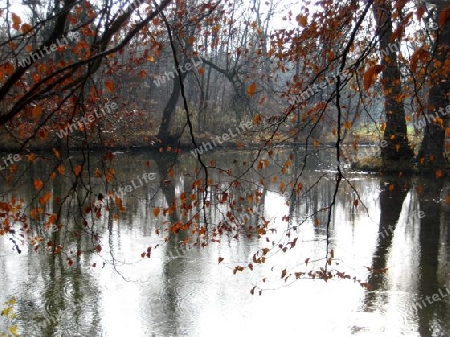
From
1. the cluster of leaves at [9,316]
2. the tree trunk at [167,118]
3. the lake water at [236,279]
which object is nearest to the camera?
the cluster of leaves at [9,316]

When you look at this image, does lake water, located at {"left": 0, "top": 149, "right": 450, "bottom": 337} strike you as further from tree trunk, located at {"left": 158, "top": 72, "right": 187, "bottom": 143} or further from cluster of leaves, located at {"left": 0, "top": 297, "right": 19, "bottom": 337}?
tree trunk, located at {"left": 158, "top": 72, "right": 187, "bottom": 143}

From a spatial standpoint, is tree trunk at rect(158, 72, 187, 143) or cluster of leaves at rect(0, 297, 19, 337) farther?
tree trunk at rect(158, 72, 187, 143)

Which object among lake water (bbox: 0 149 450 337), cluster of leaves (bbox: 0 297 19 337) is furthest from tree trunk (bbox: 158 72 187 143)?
cluster of leaves (bbox: 0 297 19 337)

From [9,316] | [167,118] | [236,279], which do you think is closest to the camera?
[9,316]

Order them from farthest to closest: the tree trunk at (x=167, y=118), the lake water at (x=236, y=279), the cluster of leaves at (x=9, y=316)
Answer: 1. the tree trunk at (x=167, y=118)
2. the lake water at (x=236, y=279)
3. the cluster of leaves at (x=9, y=316)

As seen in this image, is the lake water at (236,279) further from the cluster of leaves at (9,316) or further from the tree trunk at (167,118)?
the tree trunk at (167,118)

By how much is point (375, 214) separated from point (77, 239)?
209 inches

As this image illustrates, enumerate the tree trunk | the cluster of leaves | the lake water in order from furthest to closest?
1. the tree trunk
2. the lake water
3. the cluster of leaves

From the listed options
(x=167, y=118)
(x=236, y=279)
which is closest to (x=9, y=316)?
(x=236, y=279)

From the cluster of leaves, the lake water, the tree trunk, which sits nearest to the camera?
the cluster of leaves

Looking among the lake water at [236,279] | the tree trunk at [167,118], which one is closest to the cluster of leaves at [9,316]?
the lake water at [236,279]

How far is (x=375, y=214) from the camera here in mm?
9758

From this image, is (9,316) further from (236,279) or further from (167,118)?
(167,118)

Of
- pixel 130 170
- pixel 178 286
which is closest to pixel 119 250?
pixel 178 286
